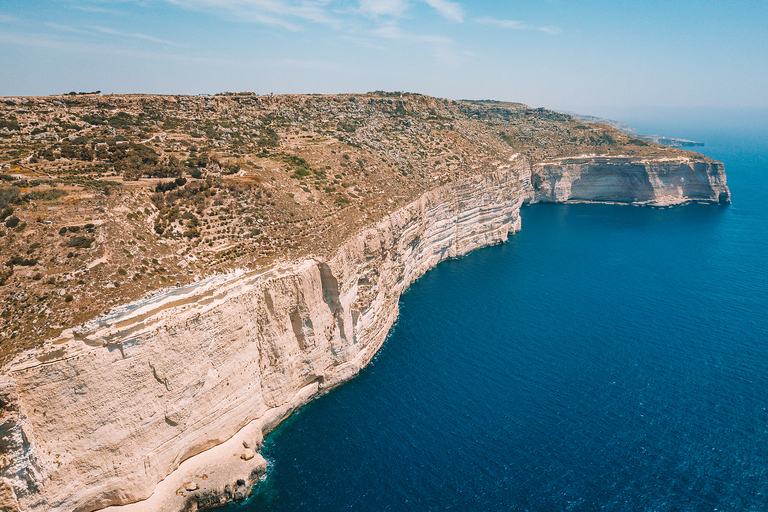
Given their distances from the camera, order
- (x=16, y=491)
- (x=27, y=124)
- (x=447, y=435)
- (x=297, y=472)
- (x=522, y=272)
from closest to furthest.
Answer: (x=16, y=491) < (x=297, y=472) < (x=447, y=435) < (x=27, y=124) < (x=522, y=272)

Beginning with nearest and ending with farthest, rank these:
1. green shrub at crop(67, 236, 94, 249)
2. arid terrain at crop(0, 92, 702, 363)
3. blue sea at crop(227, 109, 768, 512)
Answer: arid terrain at crop(0, 92, 702, 363) → green shrub at crop(67, 236, 94, 249) → blue sea at crop(227, 109, 768, 512)

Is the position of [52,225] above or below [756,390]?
above

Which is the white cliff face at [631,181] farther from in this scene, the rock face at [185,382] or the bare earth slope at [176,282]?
the rock face at [185,382]

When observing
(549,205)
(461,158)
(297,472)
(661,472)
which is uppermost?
(461,158)

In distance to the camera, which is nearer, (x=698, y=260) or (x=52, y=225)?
(x=52, y=225)

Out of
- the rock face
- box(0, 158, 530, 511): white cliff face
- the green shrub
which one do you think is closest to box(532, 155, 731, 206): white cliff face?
the rock face

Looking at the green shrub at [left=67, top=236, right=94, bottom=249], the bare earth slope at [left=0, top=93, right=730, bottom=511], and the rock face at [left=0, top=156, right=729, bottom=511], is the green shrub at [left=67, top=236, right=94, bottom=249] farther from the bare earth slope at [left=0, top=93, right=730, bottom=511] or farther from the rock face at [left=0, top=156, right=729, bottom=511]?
the rock face at [left=0, top=156, right=729, bottom=511]

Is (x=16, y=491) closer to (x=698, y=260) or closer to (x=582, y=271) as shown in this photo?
(x=582, y=271)

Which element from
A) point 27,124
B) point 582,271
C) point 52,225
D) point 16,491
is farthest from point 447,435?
point 27,124
